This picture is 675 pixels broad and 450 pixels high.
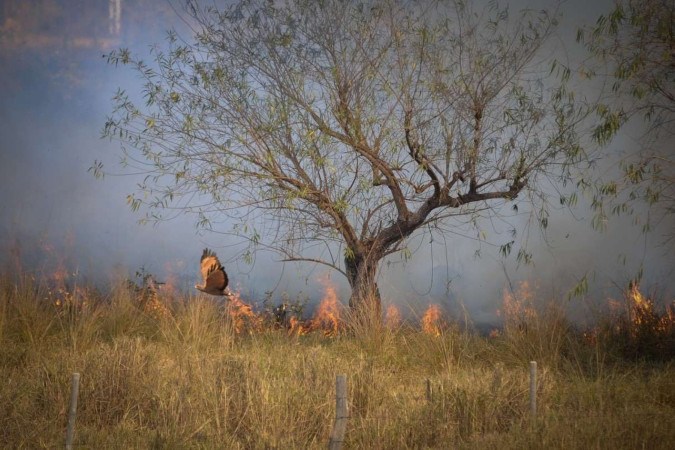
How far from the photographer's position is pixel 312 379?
19.3 feet

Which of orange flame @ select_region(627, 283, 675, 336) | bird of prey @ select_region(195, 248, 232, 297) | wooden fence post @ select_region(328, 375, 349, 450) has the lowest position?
wooden fence post @ select_region(328, 375, 349, 450)

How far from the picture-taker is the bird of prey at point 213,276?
9.50 meters

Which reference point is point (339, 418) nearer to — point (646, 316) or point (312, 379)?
point (312, 379)

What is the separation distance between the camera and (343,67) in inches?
342

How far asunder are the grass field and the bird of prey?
0.47 metres

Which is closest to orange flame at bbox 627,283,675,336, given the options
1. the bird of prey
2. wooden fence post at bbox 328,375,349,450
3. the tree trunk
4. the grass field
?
the grass field

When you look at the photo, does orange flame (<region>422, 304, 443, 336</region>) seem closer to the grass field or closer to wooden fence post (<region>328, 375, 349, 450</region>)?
the grass field

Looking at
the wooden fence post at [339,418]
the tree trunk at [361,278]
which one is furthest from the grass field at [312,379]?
the wooden fence post at [339,418]

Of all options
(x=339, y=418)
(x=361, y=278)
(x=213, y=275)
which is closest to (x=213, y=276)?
(x=213, y=275)

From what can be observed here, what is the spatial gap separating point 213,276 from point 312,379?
4029 mm

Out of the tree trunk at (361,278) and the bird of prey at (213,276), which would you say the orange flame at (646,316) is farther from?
the bird of prey at (213,276)

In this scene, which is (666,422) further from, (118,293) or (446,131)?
(118,293)

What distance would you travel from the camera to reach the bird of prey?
9500 millimetres

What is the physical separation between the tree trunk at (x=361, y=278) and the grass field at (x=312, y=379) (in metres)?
0.44
